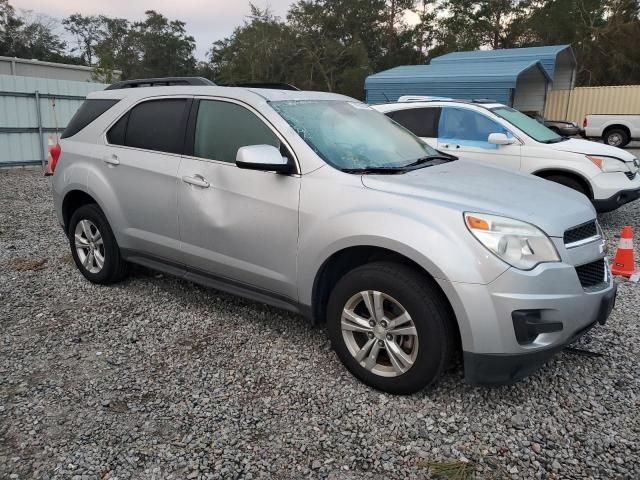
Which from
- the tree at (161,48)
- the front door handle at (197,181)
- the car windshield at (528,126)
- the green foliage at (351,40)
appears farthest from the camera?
the tree at (161,48)

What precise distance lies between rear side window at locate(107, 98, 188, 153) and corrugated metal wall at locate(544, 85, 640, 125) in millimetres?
23276

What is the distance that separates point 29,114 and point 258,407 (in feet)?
42.7

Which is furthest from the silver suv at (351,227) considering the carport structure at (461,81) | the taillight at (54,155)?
the carport structure at (461,81)

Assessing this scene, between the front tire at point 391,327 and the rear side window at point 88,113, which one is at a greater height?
the rear side window at point 88,113

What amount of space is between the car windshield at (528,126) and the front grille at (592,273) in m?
4.50

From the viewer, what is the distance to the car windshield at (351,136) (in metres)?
3.29

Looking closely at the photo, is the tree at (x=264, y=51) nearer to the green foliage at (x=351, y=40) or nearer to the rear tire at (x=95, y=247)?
the green foliage at (x=351, y=40)

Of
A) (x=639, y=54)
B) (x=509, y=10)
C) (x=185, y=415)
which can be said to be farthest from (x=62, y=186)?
(x=509, y=10)

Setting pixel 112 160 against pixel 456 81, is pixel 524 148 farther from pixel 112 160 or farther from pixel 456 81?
pixel 456 81

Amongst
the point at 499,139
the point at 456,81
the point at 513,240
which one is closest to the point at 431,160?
the point at 513,240

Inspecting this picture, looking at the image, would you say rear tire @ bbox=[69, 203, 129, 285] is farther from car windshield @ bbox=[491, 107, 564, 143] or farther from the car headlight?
car windshield @ bbox=[491, 107, 564, 143]

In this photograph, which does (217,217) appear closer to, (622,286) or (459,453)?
(459,453)

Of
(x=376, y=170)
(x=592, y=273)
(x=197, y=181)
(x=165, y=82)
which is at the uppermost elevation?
(x=165, y=82)

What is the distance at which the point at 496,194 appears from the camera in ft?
9.64
